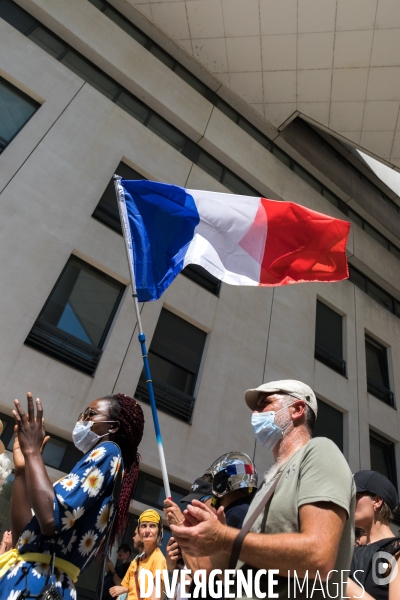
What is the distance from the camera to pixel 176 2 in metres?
12.0

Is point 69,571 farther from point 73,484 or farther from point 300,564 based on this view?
point 300,564

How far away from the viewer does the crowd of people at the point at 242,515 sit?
1456 millimetres

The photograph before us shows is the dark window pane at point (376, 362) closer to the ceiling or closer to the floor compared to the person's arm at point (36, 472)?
closer to the ceiling

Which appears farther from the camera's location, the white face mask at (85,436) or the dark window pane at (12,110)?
the dark window pane at (12,110)

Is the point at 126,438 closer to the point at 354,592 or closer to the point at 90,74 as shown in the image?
the point at 354,592

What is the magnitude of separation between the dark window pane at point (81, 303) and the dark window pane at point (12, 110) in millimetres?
2747

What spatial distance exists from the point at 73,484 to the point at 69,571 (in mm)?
341

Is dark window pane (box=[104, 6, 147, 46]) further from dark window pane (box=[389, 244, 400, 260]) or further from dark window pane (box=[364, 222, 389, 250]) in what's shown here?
dark window pane (box=[389, 244, 400, 260])

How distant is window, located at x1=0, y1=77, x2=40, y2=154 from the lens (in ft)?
29.1

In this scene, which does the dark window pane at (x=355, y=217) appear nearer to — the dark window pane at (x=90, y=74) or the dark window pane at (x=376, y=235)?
the dark window pane at (x=376, y=235)

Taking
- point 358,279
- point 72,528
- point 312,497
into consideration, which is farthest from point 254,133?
point 312,497

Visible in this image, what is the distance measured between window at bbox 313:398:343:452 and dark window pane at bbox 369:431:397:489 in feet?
4.17

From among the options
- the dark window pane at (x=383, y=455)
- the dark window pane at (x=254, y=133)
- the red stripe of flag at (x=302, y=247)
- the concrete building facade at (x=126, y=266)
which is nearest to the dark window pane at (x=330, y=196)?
the concrete building facade at (x=126, y=266)

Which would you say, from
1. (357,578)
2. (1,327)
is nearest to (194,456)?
(1,327)
